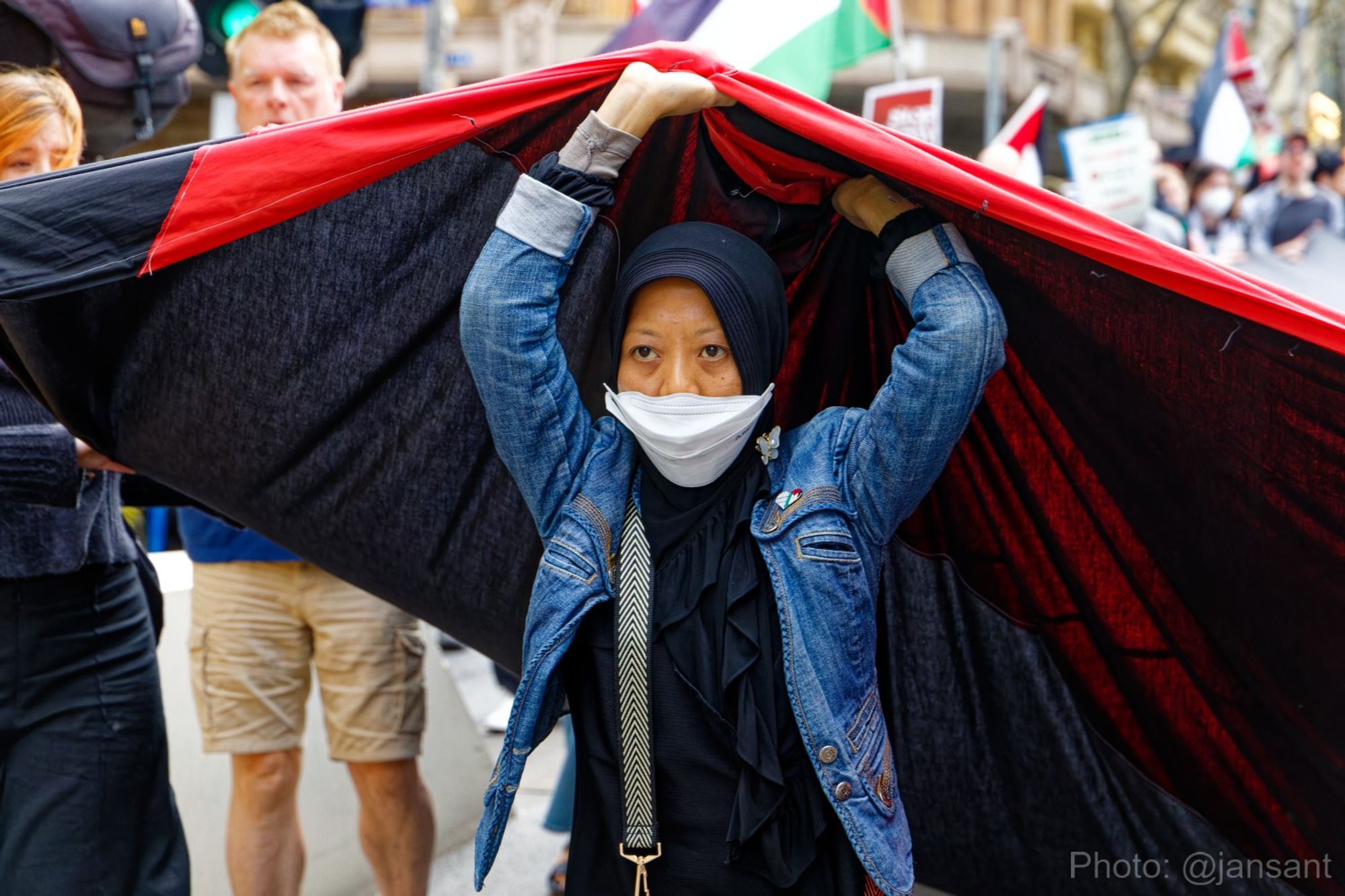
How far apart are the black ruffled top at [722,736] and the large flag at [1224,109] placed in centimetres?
1117

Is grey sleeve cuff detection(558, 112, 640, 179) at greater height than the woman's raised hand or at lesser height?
lesser

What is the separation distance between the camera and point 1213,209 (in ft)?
37.7

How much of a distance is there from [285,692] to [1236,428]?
263 centimetres

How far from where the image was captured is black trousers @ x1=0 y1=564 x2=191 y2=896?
289 centimetres

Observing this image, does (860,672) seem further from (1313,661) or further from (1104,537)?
(1313,661)

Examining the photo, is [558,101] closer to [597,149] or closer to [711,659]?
[597,149]

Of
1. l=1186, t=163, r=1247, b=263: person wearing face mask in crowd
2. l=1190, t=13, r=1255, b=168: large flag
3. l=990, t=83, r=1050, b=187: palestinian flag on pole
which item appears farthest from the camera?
l=1190, t=13, r=1255, b=168: large flag

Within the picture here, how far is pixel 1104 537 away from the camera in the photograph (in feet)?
9.01

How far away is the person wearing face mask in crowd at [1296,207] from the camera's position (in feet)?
33.7

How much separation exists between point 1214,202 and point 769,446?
34.1 ft

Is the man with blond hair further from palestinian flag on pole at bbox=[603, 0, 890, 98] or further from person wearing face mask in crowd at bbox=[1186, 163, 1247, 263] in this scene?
person wearing face mask in crowd at bbox=[1186, 163, 1247, 263]

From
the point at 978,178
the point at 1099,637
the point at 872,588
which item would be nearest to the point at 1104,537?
the point at 1099,637

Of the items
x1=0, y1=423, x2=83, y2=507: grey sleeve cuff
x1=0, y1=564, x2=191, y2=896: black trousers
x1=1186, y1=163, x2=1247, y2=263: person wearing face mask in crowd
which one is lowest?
x1=1186, y1=163, x2=1247, y2=263: person wearing face mask in crowd

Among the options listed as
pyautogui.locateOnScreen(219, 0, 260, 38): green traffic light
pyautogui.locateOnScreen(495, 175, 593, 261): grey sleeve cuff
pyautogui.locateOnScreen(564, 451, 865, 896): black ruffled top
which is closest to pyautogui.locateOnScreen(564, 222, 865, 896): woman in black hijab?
pyautogui.locateOnScreen(564, 451, 865, 896): black ruffled top
